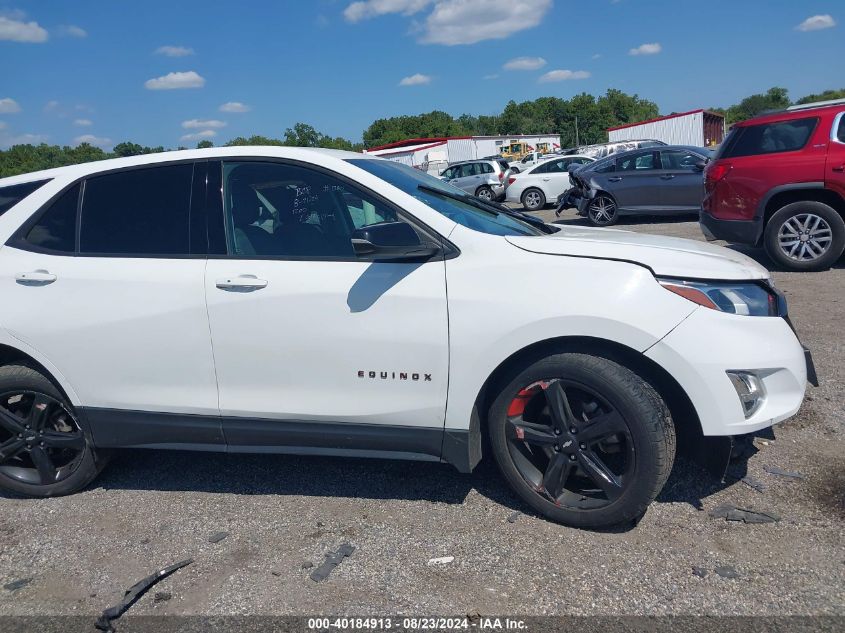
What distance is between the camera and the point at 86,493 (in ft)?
12.9

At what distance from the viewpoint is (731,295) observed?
10.0 ft

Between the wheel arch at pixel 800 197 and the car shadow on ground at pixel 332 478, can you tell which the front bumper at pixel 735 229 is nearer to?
the wheel arch at pixel 800 197

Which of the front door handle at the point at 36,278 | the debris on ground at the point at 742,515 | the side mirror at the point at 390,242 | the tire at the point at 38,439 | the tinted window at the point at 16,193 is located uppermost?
the tinted window at the point at 16,193

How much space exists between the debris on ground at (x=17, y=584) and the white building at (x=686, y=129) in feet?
146

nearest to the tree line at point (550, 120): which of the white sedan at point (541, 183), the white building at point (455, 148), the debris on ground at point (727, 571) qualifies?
the white building at point (455, 148)

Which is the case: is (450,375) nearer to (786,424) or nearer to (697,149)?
(786,424)

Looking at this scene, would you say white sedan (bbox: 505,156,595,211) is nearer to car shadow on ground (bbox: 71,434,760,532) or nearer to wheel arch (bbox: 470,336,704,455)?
car shadow on ground (bbox: 71,434,760,532)

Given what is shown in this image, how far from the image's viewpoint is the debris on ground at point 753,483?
11.4 ft

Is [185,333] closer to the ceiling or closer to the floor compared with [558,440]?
closer to the ceiling

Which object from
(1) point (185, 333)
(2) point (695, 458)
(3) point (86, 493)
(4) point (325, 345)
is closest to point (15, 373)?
(3) point (86, 493)

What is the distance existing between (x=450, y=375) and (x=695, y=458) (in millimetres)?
1192

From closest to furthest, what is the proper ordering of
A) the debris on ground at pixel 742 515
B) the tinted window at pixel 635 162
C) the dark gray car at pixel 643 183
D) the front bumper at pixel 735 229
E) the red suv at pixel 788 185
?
the debris on ground at pixel 742 515
the red suv at pixel 788 185
the front bumper at pixel 735 229
the dark gray car at pixel 643 183
the tinted window at pixel 635 162

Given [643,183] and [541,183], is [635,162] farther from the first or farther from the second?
[541,183]

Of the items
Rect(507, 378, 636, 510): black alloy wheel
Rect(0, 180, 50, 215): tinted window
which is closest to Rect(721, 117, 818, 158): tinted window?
Rect(507, 378, 636, 510): black alloy wheel
